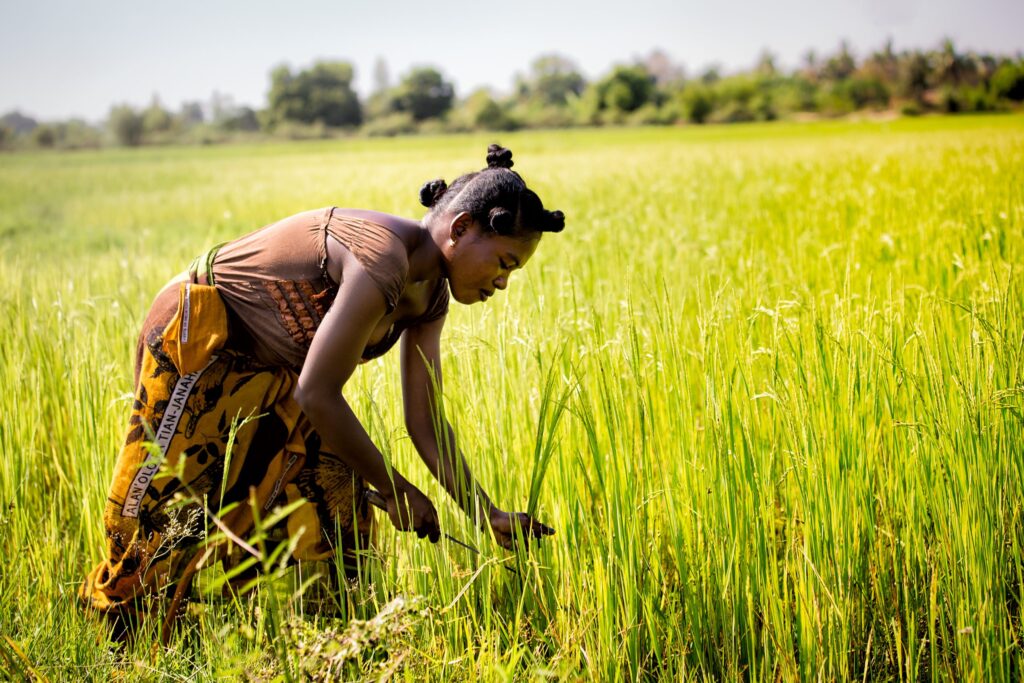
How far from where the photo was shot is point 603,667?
1.49 meters

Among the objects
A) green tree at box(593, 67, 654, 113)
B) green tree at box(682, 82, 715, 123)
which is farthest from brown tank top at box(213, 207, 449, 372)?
green tree at box(593, 67, 654, 113)

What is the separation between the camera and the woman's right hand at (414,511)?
1.63m

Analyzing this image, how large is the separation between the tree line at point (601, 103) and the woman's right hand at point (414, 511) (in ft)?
163

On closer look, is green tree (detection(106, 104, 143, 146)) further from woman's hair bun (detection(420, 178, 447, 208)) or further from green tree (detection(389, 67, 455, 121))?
woman's hair bun (detection(420, 178, 447, 208))

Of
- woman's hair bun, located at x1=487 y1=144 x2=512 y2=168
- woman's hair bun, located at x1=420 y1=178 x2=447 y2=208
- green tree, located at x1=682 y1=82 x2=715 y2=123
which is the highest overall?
green tree, located at x1=682 y1=82 x2=715 y2=123

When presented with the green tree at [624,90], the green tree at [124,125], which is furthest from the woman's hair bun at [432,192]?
the green tree at [624,90]

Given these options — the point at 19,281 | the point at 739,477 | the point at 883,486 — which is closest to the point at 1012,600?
the point at 883,486

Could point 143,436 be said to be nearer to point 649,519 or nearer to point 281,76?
point 649,519

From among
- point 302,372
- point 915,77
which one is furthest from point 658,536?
point 915,77

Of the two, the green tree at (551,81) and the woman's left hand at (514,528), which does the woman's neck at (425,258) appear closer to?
the woman's left hand at (514,528)

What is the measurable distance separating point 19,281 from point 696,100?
6069cm

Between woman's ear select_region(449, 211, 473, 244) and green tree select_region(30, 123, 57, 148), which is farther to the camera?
green tree select_region(30, 123, 57, 148)

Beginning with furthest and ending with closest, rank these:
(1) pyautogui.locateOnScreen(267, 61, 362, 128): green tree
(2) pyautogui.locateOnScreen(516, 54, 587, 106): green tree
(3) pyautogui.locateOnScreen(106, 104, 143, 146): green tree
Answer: (2) pyautogui.locateOnScreen(516, 54, 587, 106): green tree → (1) pyautogui.locateOnScreen(267, 61, 362, 128): green tree → (3) pyautogui.locateOnScreen(106, 104, 143, 146): green tree

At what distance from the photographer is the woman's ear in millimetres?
1659
